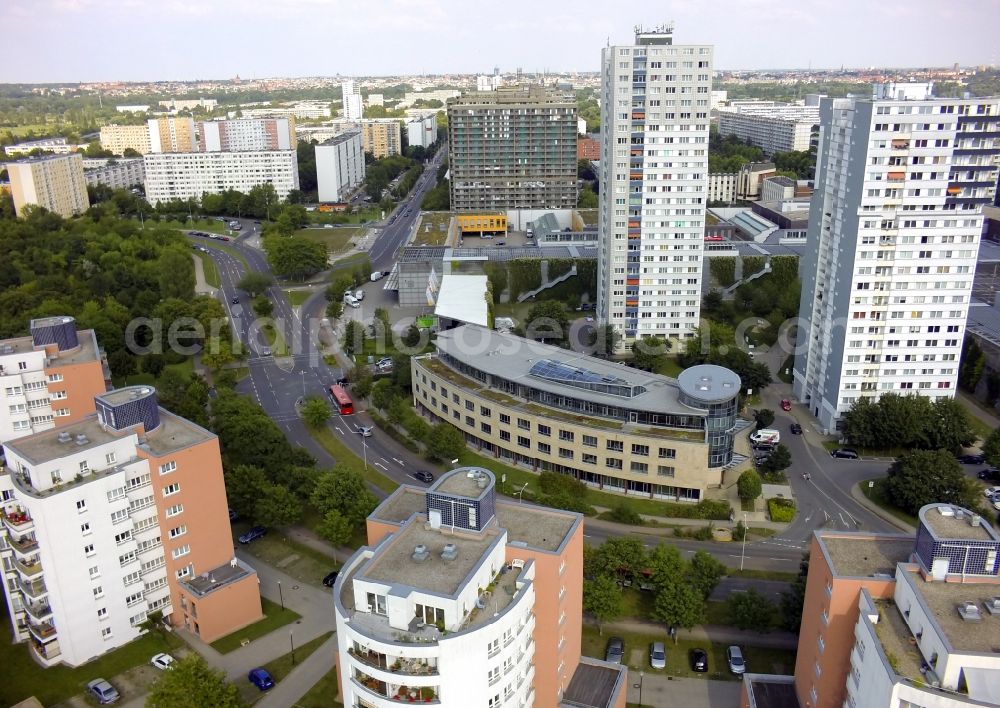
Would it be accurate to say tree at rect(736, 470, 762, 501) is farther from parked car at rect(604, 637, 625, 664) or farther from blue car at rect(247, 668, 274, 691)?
blue car at rect(247, 668, 274, 691)

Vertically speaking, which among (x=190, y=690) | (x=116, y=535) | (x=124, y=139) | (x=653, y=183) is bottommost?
(x=190, y=690)

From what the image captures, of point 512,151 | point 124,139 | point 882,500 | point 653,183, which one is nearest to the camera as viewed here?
point 882,500

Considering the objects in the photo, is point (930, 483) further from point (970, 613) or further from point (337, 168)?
point (337, 168)

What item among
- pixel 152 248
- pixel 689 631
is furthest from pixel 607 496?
pixel 152 248

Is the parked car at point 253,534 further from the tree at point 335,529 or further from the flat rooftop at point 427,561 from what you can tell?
the flat rooftop at point 427,561

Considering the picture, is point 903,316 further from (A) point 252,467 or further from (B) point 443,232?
(B) point 443,232

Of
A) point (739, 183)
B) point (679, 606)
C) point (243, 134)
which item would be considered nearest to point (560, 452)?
point (679, 606)

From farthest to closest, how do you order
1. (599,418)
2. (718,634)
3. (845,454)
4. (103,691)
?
(845,454) < (599,418) < (718,634) < (103,691)
